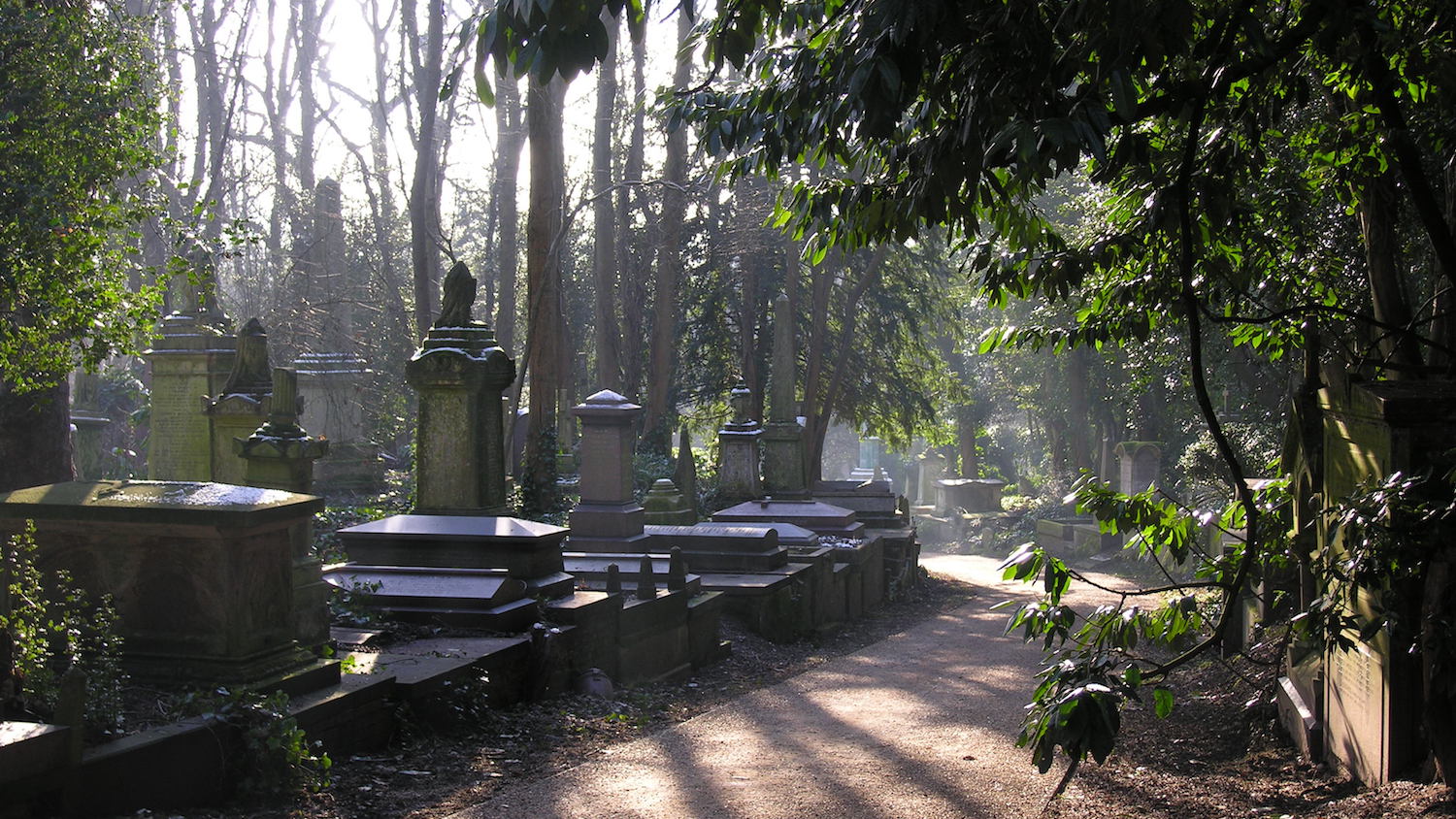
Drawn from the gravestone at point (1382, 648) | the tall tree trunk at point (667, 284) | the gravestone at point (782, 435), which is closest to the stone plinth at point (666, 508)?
the gravestone at point (782, 435)

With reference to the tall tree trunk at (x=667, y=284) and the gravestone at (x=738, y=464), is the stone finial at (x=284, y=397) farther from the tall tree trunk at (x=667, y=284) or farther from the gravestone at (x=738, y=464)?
the tall tree trunk at (x=667, y=284)

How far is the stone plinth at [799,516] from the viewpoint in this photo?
17.5 m

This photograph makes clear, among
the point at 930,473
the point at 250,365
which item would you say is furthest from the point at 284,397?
the point at 930,473

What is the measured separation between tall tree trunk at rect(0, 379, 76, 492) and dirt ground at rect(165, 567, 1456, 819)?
6.89m

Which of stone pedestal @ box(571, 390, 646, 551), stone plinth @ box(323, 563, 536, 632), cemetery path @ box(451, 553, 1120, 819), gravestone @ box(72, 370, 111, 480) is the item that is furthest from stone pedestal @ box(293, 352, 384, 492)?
cemetery path @ box(451, 553, 1120, 819)

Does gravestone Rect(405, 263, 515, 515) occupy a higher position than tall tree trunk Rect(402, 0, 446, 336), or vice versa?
tall tree trunk Rect(402, 0, 446, 336)

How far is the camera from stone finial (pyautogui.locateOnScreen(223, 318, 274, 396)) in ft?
44.0

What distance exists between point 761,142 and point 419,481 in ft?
20.1

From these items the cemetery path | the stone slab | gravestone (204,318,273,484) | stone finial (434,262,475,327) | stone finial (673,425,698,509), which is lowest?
the cemetery path

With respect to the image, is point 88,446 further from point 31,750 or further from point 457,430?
point 31,750

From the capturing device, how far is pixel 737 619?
1246 cm

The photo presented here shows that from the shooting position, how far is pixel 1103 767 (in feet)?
20.4

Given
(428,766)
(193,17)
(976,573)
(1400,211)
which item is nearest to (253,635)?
(428,766)

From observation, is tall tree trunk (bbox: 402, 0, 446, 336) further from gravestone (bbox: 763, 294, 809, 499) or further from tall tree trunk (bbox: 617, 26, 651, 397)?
gravestone (bbox: 763, 294, 809, 499)
